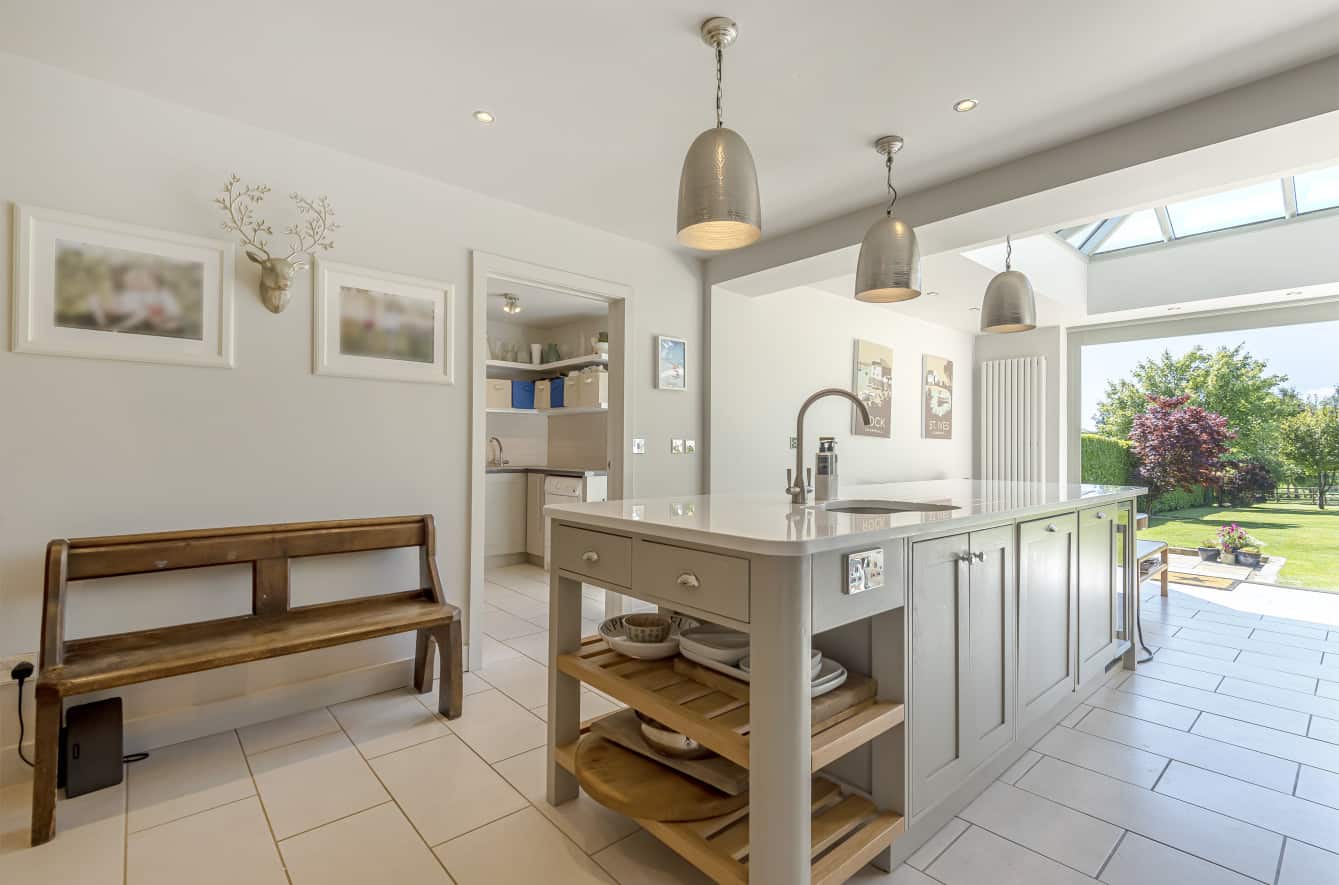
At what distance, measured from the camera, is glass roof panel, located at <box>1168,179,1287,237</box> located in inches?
159

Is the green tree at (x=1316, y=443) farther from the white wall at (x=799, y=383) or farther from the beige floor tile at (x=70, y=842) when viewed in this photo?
the beige floor tile at (x=70, y=842)

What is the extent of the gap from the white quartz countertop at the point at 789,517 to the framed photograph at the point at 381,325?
1415mm

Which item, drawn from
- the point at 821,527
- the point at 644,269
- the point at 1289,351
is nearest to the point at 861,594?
the point at 821,527

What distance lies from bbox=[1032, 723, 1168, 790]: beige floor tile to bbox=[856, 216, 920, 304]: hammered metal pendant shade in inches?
68.3

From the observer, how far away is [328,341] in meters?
2.57

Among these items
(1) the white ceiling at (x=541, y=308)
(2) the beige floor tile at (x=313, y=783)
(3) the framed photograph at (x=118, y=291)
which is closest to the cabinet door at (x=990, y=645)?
(2) the beige floor tile at (x=313, y=783)

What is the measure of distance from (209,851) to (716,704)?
1440 millimetres

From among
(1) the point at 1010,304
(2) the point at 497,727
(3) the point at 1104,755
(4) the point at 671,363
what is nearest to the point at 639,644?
(2) the point at 497,727

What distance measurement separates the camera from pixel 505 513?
5.38 metres

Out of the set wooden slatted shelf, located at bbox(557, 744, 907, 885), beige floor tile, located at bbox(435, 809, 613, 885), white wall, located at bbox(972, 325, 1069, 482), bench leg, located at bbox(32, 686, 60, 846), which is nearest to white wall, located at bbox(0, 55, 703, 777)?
bench leg, located at bbox(32, 686, 60, 846)

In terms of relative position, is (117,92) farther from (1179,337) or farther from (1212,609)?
(1179,337)

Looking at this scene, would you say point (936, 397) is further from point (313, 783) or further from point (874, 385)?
point (313, 783)

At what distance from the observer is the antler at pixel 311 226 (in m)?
2.49

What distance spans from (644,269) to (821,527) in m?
2.71
